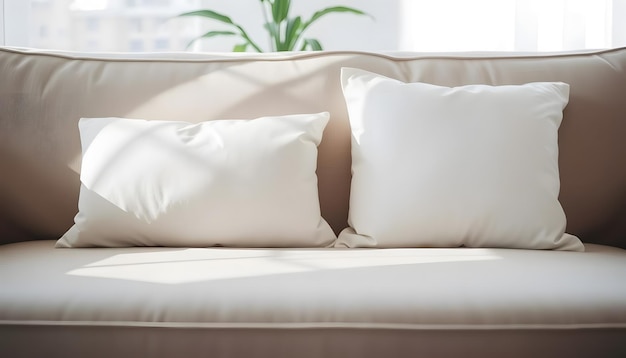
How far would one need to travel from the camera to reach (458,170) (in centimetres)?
139

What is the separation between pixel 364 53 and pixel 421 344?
2.67 feet

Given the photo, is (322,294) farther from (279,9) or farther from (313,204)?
(279,9)

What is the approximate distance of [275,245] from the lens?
1.44 m

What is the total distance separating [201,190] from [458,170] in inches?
19.5

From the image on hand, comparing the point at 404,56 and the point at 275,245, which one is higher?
the point at 404,56

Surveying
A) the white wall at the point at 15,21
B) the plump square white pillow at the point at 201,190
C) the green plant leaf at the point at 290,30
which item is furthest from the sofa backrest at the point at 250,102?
the white wall at the point at 15,21

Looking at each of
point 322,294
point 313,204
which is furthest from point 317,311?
point 313,204

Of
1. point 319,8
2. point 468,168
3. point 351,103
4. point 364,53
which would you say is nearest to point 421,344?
point 468,168

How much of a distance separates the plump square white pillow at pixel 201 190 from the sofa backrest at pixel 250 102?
121mm

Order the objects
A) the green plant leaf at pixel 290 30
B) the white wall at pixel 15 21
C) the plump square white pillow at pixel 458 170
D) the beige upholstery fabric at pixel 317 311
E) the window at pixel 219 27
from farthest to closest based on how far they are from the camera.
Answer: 1. the white wall at pixel 15 21
2. the window at pixel 219 27
3. the green plant leaf at pixel 290 30
4. the plump square white pillow at pixel 458 170
5. the beige upholstery fabric at pixel 317 311

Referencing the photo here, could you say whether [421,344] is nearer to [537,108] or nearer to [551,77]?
[537,108]

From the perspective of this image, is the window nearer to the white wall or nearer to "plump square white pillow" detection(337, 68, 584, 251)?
the white wall

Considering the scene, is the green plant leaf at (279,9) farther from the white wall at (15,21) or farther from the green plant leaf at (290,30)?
the white wall at (15,21)

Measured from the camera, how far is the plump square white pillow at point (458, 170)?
138 centimetres
